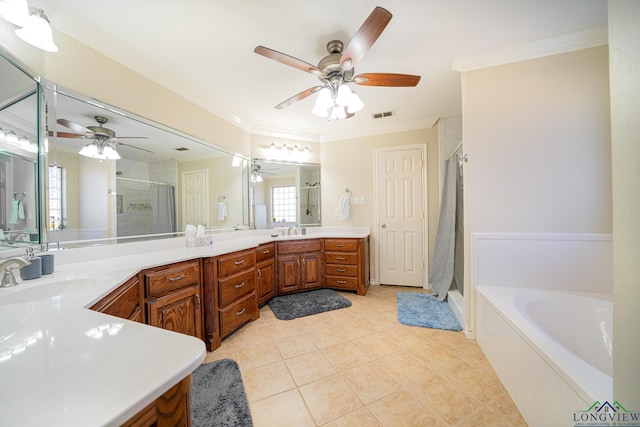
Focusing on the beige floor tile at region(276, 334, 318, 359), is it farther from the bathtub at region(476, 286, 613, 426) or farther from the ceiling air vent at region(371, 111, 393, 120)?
the ceiling air vent at region(371, 111, 393, 120)

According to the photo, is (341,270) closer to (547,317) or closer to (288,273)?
(288,273)

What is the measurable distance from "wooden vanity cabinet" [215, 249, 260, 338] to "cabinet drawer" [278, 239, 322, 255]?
587 millimetres

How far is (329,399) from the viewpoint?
1.38 meters

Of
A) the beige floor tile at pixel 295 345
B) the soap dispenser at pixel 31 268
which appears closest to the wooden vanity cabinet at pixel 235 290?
the beige floor tile at pixel 295 345

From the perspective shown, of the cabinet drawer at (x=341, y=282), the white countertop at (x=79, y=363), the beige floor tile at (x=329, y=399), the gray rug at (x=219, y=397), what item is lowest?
the beige floor tile at (x=329, y=399)

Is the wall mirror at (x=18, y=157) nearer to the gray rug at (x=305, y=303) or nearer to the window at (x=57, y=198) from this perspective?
the window at (x=57, y=198)

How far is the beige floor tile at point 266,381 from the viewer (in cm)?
143

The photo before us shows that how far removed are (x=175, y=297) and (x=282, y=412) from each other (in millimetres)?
981

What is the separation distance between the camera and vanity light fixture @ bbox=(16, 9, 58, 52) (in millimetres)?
1021

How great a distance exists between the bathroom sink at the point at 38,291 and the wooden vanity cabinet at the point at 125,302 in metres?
0.14

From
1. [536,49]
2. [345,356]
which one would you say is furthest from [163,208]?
[536,49]

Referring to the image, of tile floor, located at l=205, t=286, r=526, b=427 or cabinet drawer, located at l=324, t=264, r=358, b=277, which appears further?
cabinet drawer, located at l=324, t=264, r=358, b=277

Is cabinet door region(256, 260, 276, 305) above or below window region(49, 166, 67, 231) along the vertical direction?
below

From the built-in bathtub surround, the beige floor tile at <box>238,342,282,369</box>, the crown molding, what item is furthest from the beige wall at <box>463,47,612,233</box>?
the beige floor tile at <box>238,342,282,369</box>
